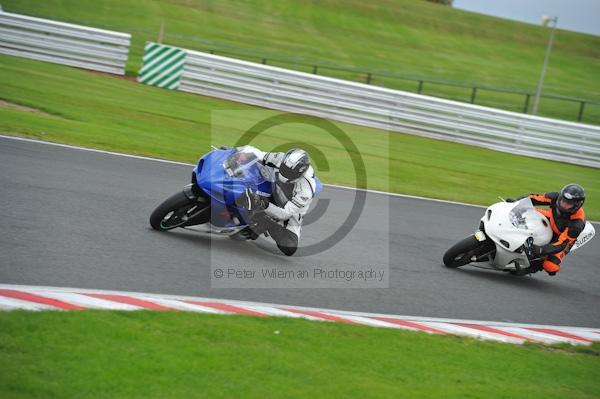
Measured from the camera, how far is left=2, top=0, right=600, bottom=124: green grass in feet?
128

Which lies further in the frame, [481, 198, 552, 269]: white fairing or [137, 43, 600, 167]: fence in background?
[137, 43, 600, 167]: fence in background

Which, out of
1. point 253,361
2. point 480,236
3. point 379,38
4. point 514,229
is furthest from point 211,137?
point 379,38

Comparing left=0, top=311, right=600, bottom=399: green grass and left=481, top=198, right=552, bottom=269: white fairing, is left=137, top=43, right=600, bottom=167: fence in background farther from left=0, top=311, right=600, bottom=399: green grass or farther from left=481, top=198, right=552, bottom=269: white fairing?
left=0, top=311, right=600, bottom=399: green grass

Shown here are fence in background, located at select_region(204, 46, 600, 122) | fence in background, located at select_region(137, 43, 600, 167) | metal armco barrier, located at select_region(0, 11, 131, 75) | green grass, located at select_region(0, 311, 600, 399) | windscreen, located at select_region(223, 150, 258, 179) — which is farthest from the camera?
fence in background, located at select_region(204, 46, 600, 122)

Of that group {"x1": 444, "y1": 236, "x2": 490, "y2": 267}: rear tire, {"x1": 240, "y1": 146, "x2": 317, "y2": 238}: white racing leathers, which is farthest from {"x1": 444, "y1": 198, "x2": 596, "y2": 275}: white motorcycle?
{"x1": 240, "y1": 146, "x2": 317, "y2": 238}: white racing leathers

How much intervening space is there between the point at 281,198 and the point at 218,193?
0.72 m

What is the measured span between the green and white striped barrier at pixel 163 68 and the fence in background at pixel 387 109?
0.17m

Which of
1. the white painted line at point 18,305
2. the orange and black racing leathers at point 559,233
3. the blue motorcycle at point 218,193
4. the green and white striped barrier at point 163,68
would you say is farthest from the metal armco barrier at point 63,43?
the white painted line at point 18,305

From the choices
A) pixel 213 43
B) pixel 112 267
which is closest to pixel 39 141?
pixel 112 267

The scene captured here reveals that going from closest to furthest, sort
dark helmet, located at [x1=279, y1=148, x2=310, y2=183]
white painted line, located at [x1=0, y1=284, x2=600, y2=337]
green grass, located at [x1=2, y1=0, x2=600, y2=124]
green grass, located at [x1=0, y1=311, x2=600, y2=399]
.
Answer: green grass, located at [x1=0, y1=311, x2=600, y2=399] < white painted line, located at [x1=0, y1=284, x2=600, y2=337] < dark helmet, located at [x1=279, y1=148, x2=310, y2=183] < green grass, located at [x1=2, y1=0, x2=600, y2=124]

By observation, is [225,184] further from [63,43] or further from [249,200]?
[63,43]

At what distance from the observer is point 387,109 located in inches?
943

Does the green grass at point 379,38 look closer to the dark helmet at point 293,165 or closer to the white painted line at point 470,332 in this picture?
the dark helmet at point 293,165

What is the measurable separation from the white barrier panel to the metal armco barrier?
2.51 metres
